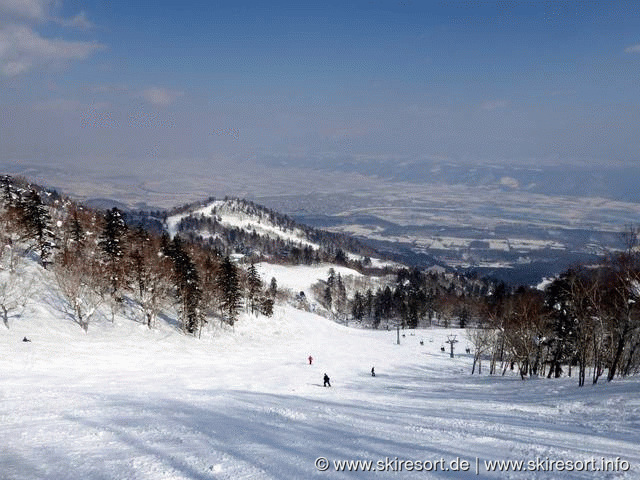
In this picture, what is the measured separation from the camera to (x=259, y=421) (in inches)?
693

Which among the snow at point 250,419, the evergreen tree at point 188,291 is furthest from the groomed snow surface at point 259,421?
the evergreen tree at point 188,291

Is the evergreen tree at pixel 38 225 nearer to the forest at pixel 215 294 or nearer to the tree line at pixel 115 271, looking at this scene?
the tree line at pixel 115 271

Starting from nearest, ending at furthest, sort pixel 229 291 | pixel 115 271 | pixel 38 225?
pixel 115 271
pixel 38 225
pixel 229 291

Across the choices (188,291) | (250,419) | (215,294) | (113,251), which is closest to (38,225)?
(113,251)

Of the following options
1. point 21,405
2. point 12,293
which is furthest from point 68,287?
point 21,405

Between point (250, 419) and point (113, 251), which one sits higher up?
point (113, 251)

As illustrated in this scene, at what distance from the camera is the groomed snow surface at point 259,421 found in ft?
39.6

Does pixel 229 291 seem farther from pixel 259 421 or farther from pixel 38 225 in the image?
pixel 259 421

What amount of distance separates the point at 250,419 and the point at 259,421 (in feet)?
2.00

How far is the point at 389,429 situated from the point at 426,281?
178653 millimetres

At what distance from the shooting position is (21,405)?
776 inches

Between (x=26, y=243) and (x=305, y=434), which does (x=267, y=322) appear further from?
(x=305, y=434)

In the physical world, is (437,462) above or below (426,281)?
above

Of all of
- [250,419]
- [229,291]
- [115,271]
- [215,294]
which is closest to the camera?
[250,419]
